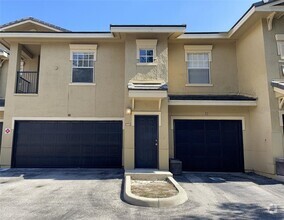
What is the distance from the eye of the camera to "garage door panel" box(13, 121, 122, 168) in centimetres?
1146

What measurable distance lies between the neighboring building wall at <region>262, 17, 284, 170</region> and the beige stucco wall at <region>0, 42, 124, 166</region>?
22.0 ft

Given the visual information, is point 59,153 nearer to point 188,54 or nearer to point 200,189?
point 200,189

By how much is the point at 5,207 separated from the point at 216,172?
877 cm

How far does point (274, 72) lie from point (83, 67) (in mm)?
8915

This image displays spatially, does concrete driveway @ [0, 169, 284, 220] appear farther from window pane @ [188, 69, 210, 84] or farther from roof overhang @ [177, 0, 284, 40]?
roof overhang @ [177, 0, 284, 40]

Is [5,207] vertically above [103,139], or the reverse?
[103,139]

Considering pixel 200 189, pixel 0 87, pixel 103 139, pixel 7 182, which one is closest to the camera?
pixel 200 189

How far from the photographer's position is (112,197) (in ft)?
21.9

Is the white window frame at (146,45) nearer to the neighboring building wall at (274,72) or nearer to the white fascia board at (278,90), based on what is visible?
the neighboring building wall at (274,72)

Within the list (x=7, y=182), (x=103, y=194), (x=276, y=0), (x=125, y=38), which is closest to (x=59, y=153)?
(x=7, y=182)

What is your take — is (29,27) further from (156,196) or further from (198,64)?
(156,196)

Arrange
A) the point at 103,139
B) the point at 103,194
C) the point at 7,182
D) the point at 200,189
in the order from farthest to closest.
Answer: the point at 103,139, the point at 7,182, the point at 200,189, the point at 103,194

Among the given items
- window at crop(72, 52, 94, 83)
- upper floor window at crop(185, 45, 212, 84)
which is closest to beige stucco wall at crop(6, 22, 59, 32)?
window at crop(72, 52, 94, 83)

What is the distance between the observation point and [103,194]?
22.8ft
